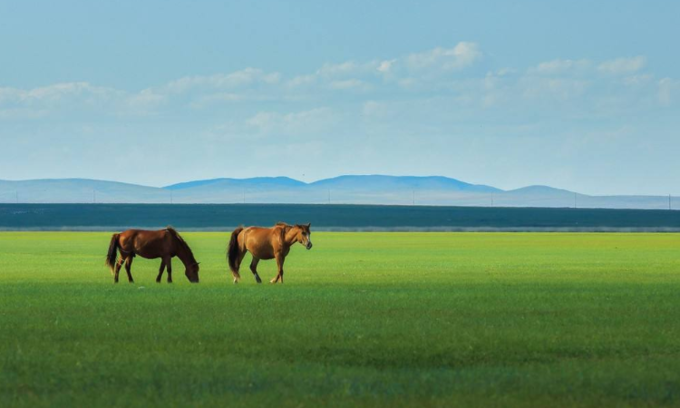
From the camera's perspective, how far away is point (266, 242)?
106 ft

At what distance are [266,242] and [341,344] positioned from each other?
15680 millimetres

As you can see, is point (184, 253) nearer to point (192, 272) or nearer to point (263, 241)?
point (192, 272)

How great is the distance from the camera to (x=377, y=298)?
25.7 metres

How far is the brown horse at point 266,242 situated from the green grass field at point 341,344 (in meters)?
1.18

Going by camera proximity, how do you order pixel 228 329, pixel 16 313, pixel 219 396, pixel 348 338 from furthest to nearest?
pixel 16 313 < pixel 228 329 < pixel 348 338 < pixel 219 396

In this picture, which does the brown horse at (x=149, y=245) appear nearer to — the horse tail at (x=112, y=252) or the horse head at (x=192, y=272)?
the horse tail at (x=112, y=252)

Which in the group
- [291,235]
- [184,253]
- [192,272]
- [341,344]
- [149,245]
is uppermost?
[291,235]

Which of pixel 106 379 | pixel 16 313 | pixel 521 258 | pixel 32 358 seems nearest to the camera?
pixel 106 379

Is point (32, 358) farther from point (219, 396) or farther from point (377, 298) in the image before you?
point (377, 298)

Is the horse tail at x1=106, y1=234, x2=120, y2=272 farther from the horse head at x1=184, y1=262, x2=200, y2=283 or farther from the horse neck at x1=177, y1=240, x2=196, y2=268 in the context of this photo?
the horse head at x1=184, y1=262, x2=200, y2=283

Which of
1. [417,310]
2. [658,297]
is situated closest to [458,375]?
[417,310]

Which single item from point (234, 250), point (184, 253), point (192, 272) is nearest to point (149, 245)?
point (184, 253)

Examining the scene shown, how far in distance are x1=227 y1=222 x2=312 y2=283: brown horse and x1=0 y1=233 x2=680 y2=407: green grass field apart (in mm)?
1178

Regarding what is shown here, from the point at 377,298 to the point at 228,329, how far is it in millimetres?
7236
